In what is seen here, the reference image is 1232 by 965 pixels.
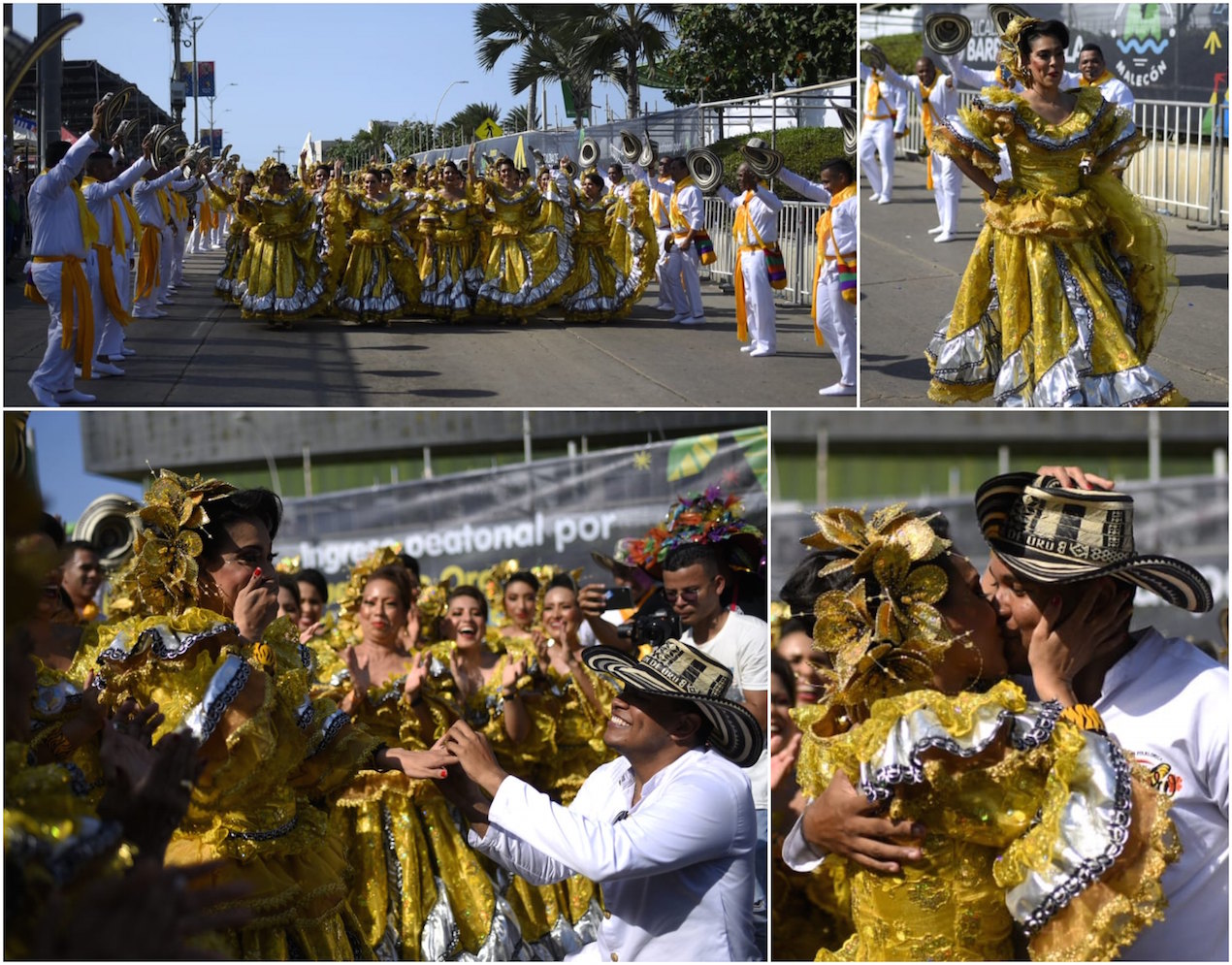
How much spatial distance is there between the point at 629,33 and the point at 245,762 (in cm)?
527

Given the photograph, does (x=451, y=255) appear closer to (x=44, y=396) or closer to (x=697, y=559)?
(x=44, y=396)

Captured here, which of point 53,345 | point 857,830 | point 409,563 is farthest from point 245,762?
point 53,345

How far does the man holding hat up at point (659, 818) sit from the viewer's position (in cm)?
301

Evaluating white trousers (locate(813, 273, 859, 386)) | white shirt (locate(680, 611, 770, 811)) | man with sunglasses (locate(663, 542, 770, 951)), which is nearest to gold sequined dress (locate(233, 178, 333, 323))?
white trousers (locate(813, 273, 859, 386))

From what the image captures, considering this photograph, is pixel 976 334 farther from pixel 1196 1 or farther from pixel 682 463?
pixel 1196 1

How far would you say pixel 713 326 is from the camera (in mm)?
10656

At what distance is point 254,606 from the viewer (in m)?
3.36

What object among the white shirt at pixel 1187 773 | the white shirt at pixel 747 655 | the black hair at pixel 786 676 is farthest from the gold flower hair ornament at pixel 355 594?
the white shirt at pixel 1187 773

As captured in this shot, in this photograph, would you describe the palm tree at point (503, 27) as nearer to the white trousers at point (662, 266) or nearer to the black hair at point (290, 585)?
the black hair at point (290, 585)

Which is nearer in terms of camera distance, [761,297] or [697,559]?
[697,559]

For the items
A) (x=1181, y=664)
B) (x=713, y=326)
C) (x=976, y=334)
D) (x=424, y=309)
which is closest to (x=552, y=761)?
(x=976, y=334)

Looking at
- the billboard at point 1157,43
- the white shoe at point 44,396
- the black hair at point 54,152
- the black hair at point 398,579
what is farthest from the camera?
the billboard at point 1157,43

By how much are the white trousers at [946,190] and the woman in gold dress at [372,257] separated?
456 centimetres

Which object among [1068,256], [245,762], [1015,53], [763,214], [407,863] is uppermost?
[1015,53]
